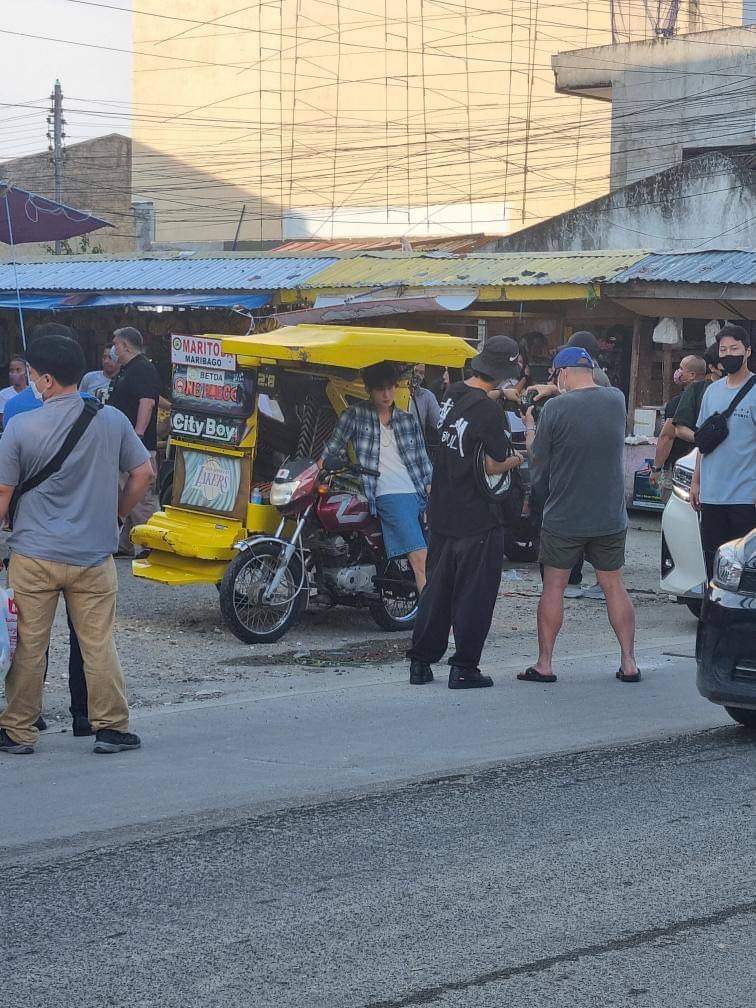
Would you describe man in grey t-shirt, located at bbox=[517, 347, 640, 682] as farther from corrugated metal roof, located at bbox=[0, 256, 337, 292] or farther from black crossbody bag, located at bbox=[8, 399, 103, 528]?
corrugated metal roof, located at bbox=[0, 256, 337, 292]

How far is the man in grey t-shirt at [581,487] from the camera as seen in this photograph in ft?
26.6

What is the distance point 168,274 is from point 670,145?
1295 cm

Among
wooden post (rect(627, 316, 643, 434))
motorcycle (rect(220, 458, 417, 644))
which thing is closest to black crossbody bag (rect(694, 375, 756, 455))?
motorcycle (rect(220, 458, 417, 644))

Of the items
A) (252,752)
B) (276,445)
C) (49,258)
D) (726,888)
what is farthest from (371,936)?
(49,258)

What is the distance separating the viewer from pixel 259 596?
948cm

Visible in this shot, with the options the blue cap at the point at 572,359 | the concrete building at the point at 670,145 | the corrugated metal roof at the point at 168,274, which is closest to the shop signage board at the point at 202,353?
the blue cap at the point at 572,359

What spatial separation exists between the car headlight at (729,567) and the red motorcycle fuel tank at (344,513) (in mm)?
3361

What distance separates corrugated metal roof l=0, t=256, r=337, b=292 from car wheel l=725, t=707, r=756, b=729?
15256mm

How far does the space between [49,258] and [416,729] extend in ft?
78.1

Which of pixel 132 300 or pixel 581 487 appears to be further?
pixel 132 300

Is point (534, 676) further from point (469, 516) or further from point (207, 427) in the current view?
point (207, 427)

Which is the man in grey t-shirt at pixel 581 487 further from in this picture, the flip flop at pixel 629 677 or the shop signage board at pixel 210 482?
the shop signage board at pixel 210 482

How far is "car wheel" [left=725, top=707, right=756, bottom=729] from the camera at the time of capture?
6.95 meters

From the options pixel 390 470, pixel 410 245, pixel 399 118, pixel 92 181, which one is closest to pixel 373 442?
pixel 390 470
